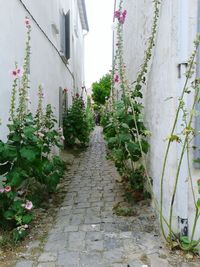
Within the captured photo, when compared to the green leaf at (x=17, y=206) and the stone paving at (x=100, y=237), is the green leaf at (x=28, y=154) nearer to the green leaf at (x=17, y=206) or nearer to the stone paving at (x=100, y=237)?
the green leaf at (x=17, y=206)

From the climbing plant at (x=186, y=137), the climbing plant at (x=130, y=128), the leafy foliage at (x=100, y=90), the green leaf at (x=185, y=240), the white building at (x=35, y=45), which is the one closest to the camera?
the climbing plant at (x=186, y=137)

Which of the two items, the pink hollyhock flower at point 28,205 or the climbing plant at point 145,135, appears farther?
the pink hollyhock flower at point 28,205

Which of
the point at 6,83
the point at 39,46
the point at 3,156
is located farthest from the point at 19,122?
the point at 39,46

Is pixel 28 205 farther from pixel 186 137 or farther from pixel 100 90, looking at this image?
pixel 100 90

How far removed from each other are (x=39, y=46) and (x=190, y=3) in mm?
4262

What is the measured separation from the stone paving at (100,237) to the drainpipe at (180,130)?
0.35m

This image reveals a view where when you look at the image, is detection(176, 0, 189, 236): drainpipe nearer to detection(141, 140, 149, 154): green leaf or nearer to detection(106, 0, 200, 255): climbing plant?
detection(106, 0, 200, 255): climbing plant

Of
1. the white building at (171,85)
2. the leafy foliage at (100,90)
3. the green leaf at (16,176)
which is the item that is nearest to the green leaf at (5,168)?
the green leaf at (16,176)

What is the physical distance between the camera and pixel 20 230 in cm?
367


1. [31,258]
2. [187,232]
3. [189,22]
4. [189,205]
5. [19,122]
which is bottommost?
[31,258]

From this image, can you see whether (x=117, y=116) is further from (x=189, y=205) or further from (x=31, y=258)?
(x=31, y=258)

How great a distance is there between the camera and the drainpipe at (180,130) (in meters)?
3.28

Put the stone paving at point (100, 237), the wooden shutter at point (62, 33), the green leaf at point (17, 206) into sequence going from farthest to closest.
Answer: the wooden shutter at point (62, 33) < the green leaf at point (17, 206) < the stone paving at point (100, 237)

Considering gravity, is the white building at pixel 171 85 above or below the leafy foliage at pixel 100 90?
below
